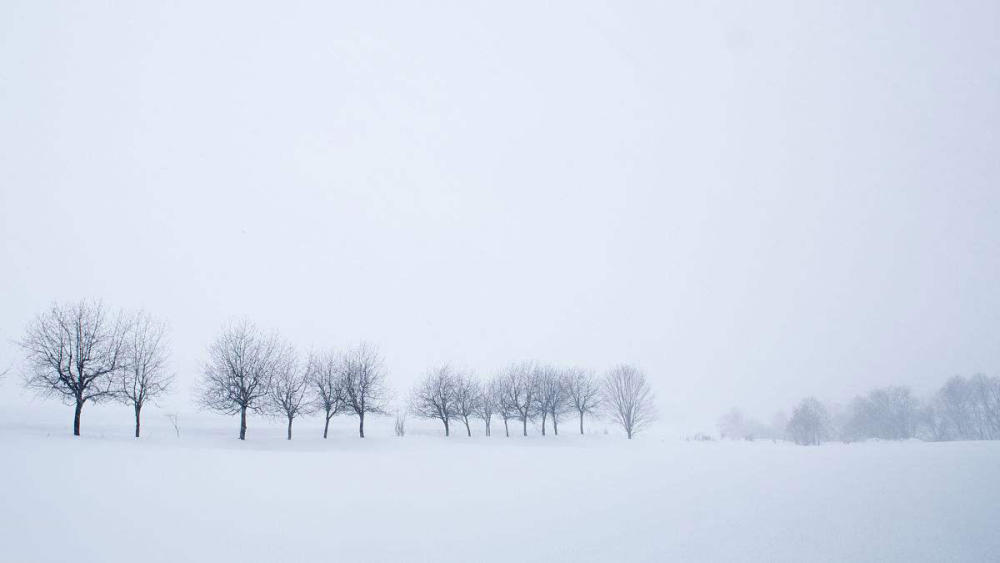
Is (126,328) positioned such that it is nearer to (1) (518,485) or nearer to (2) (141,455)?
(2) (141,455)

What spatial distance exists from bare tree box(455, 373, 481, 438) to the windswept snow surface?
26763 mm

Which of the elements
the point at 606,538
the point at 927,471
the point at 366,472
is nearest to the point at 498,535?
the point at 606,538

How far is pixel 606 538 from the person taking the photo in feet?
26.8

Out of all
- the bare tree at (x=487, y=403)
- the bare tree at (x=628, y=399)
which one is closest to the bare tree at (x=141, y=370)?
the bare tree at (x=487, y=403)

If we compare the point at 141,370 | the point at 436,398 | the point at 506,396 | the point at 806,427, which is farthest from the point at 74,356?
the point at 806,427

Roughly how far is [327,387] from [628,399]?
3414 centimetres

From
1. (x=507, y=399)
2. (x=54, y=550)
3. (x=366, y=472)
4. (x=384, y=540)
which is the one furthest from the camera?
(x=507, y=399)

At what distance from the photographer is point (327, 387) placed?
3722cm

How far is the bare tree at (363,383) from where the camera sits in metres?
36.2

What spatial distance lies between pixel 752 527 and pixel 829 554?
149 cm

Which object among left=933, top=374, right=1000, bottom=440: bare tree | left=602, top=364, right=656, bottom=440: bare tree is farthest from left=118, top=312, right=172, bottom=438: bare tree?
left=933, top=374, right=1000, bottom=440: bare tree

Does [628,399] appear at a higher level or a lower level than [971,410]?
higher

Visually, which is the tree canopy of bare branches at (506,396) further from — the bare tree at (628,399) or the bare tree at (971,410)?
the bare tree at (971,410)

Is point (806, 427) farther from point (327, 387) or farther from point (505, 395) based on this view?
point (327, 387)
